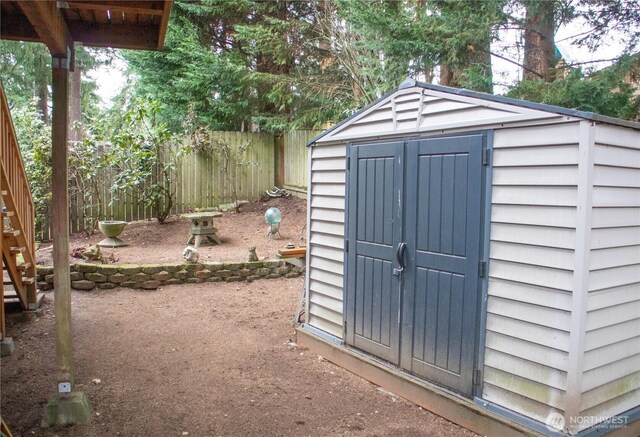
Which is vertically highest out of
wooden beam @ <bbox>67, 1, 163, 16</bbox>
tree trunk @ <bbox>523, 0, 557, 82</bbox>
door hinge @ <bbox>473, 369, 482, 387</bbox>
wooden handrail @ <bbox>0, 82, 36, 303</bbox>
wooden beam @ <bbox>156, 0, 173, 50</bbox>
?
tree trunk @ <bbox>523, 0, 557, 82</bbox>

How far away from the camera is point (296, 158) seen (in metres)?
11.0

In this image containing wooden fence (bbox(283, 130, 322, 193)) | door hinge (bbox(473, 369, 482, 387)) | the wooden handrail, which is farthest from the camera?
wooden fence (bbox(283, 130, 322, 193))

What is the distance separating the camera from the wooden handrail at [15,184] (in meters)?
4.07

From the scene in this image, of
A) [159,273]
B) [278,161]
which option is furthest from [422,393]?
[278,161]

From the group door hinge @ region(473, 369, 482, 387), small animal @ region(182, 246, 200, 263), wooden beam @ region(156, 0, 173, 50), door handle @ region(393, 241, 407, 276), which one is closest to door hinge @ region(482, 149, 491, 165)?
door handle @ region(393, 241, 407, 276)

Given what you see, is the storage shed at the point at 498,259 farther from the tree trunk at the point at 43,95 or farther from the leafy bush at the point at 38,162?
the tree trunk at the point at 43,95

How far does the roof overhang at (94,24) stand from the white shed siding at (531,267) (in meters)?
2.32

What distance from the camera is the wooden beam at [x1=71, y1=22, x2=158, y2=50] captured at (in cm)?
343

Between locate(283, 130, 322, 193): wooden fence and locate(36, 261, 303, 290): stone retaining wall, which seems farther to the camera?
locate(283, 130, 322, 193): wooden fence

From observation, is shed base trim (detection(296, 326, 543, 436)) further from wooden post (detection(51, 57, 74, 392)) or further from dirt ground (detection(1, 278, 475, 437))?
wooden post (detection(51, 57, 74, 392))

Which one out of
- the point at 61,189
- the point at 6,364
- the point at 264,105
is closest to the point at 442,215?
the point at 61,189

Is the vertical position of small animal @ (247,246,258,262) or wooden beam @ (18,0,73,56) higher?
wooden beam @ (18,0,73,56)

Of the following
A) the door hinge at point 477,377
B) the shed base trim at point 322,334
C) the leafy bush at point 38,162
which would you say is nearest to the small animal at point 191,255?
the shed base trim at point 322,334

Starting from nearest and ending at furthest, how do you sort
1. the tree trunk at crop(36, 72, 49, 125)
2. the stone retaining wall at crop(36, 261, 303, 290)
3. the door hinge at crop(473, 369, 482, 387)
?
1. the door hinge at crop(473, 369, 482, 387)
2. the stone retaining wall at crop(36, 261, 303, 290)
3. the tree trunk at crop(36, 72, 49, 125)
